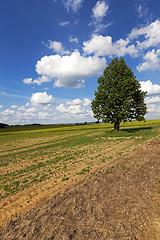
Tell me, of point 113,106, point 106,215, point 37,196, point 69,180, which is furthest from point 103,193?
point 113,106

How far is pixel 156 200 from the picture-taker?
5539 millimetres

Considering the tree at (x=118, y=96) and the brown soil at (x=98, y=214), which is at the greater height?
the tree at (x=118, y=96)

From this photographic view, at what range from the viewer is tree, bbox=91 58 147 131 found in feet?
95.3

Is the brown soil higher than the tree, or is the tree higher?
the tree

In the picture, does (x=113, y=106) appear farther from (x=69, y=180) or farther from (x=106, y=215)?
(x=106, y=215)

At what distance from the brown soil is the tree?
23.2 m

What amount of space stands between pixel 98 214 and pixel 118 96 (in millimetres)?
27188

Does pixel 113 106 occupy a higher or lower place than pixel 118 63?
lower

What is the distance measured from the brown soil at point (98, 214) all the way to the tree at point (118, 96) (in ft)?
76.3

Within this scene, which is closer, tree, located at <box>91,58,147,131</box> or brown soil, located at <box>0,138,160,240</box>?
brown soil, located at <box>0,138,160,240</box>

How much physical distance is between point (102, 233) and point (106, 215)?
2.54 feet

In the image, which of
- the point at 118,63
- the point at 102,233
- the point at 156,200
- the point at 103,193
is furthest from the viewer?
A: the point at 118,63

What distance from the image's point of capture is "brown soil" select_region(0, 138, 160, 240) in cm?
428

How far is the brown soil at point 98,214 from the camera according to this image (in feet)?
14.0
